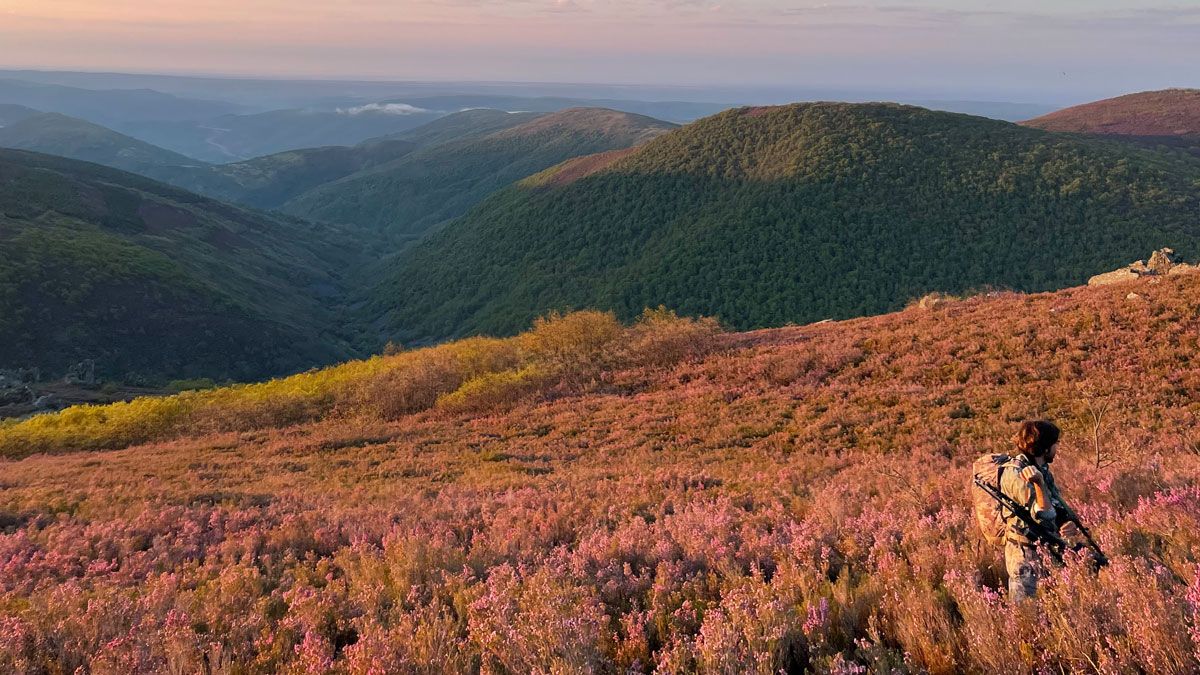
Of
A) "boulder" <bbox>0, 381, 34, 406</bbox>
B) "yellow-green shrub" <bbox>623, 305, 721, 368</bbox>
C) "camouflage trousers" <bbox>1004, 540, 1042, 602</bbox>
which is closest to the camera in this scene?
"camouflage trousers" <bbox>1004, 540, 1042, 602</bbox>

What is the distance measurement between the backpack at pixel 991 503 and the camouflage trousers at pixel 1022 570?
16 cm

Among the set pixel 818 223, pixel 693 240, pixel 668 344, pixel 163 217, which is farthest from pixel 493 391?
pixel 163 217

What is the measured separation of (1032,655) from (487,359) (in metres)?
28.8

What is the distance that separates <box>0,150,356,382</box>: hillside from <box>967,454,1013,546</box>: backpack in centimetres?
8171

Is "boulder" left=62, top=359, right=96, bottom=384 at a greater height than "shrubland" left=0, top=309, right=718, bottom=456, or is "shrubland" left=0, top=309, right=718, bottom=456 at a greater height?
"shrubland" left=0, top=309, right=718, bottom=456

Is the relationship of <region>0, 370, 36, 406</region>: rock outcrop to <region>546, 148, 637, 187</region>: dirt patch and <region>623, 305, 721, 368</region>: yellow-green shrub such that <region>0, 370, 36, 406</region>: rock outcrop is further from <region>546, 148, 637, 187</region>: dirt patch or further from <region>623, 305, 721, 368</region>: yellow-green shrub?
<region>546, 148, 637, 187</region>: dirt patch

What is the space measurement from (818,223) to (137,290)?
298 ft

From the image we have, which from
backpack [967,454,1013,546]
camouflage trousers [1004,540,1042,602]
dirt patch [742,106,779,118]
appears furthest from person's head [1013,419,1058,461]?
dirt patch [742,106,779,118]

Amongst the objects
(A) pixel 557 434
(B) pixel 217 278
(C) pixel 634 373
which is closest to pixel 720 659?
(A) pixel 557 434

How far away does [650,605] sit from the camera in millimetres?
5082

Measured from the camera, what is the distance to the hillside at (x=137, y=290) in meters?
66.4

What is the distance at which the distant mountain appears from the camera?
93562 millimetres

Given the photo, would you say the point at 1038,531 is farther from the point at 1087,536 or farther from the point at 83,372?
the point at 83,372

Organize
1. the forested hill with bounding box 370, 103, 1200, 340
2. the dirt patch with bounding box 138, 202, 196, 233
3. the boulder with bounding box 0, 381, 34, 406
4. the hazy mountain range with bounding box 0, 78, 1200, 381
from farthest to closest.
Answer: the dirt patch with bounding box 138, 202, 196, 233 → the hazy mountain range with bounding box 0, 78, 1200, 381 → the forested hill with bounding box 370, 103, 1200, 340 → the boulder with bounding box 0, 381, 34, 406
